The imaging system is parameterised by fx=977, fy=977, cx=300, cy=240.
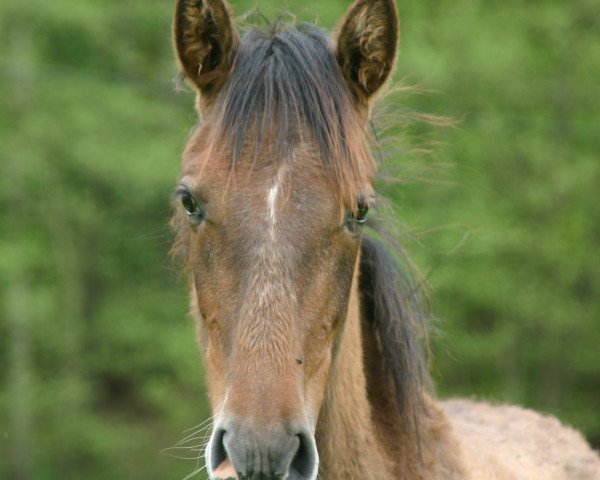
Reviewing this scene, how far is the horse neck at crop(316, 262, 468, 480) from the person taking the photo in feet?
11.2

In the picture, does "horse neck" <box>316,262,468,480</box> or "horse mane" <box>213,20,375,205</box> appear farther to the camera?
"horse neck" <box>316,262,468,480</box>

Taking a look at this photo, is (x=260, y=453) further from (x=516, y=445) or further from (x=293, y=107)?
(x=516, y=445)

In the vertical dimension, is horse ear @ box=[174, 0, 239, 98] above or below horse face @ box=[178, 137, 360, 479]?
above

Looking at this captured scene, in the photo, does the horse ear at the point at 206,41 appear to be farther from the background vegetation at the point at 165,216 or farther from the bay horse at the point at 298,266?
the background vegetation at the point at 165,216

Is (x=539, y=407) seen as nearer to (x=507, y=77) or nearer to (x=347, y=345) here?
(x=507, y=77)

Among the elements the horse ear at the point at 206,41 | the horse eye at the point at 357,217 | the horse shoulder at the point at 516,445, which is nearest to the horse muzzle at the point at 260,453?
the horse eye at the point at 357,217

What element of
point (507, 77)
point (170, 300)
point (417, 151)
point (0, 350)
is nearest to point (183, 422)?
point (170, 300)

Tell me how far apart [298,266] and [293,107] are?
593mm

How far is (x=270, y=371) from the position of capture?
9.48 ft

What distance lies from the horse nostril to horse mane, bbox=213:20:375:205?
2.71 feet

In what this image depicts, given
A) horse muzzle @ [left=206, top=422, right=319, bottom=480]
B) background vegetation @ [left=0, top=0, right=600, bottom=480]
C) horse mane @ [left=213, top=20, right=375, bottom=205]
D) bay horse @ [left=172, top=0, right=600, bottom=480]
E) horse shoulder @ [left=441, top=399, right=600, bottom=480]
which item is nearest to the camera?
horse muzzle @ [left=206, top=422, right=319, bottom=480]

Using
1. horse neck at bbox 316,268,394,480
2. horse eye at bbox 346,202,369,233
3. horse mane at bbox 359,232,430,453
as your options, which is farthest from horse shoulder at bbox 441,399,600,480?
horse eye at bbox 346,202,369,233

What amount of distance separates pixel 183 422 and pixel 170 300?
198cm

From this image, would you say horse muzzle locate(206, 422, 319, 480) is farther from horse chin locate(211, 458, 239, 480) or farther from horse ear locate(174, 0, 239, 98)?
horse ear locate(174, 0, 239, 98)
